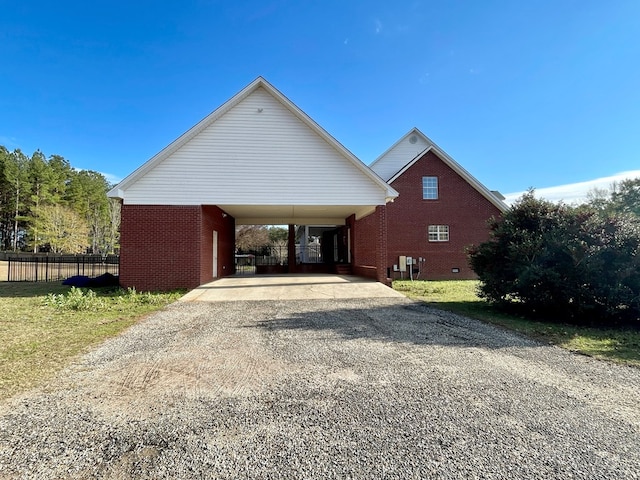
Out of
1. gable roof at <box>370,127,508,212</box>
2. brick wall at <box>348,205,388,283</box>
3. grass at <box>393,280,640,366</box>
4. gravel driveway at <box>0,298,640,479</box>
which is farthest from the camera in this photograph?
gable roof at <box>370,127,508,212</box>

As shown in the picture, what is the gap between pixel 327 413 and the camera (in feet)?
9.87

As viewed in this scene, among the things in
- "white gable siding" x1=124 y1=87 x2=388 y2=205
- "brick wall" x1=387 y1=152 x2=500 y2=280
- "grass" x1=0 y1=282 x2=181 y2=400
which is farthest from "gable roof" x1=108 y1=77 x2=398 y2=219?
"brick wall" x1=387 y1=152 x2=500 y2=280

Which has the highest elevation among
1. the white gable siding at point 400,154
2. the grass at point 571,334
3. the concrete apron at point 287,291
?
the white gable siding at point 400,154

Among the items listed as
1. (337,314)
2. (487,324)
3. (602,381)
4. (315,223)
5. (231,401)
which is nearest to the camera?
(231,401)

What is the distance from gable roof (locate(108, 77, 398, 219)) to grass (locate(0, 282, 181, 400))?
3918mm

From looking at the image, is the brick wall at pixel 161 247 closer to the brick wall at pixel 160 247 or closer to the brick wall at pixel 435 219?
the brick wall at pixel 160 247

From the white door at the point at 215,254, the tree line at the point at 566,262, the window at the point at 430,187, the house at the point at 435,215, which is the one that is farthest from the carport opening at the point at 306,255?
the tree line at the point at 566,262

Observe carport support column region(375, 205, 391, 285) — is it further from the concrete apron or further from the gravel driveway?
the gravel driveway

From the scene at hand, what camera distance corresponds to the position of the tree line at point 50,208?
39.9 metres

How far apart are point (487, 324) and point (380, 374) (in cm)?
413

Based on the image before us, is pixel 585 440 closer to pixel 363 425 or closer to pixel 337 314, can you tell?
pixel 363 425

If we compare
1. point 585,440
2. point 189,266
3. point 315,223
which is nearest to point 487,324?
point 585,440

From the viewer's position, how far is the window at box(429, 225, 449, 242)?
1853 centimetres

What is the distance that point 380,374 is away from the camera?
4.04 metres
